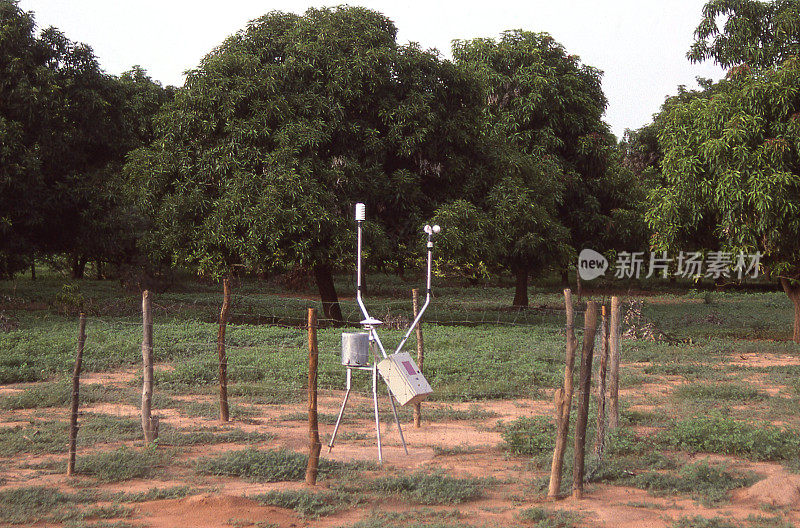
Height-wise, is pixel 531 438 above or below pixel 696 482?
above

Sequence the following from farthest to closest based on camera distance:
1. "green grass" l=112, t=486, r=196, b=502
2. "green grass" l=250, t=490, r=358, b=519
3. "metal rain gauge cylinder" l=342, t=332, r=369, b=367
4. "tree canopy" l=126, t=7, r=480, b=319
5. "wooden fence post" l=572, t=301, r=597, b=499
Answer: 1. "tree canopy" l=126, t=7, r=480, b=319
2. "metal rain gauge cylinder" l=342, t=332, r=369, b=367
3. "wooden fence post" l=572, t=301, r=597, b=499
4. "green grass" l=112, t=486, r=196, b=502
5. "green grass" l=250, t=490, r=358, b=519

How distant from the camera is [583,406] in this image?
6.49 meters

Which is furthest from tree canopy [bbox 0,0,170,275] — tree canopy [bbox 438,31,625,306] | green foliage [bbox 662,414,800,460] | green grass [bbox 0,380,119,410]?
green foliage [bbox 662,414,800,460]

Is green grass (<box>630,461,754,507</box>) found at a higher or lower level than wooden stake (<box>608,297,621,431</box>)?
lower

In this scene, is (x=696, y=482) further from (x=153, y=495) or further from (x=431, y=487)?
(x=153, y=495)

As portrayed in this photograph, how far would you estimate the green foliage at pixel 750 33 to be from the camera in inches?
648

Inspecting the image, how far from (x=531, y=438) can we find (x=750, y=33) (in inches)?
505

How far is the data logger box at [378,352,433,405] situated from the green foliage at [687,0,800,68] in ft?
43.8

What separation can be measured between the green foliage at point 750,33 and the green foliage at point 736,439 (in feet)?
36.8

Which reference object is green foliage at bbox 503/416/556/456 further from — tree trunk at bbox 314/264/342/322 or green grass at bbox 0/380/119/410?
tree trunk at bbox 314/264/342/322

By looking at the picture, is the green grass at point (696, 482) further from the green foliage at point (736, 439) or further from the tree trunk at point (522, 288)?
the tree trunk at point (522, 288)

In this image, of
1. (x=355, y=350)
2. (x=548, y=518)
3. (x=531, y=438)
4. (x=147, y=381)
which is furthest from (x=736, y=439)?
(x=147, y=381)

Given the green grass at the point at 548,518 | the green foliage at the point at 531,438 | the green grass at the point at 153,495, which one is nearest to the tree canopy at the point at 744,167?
the green foliage at the point at 531,438
